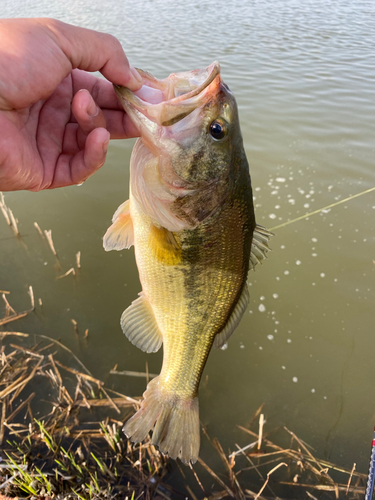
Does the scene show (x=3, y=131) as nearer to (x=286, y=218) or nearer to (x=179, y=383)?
(x=179, y=383)

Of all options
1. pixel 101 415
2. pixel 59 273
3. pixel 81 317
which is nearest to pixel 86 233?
pixel 59 273

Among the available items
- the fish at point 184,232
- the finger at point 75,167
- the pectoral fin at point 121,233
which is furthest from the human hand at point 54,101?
the pectoral fin at point 121,233

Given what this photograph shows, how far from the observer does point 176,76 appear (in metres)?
1.53

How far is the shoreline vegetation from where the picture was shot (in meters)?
2.19

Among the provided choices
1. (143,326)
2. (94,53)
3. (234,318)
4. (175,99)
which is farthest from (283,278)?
(94,53)

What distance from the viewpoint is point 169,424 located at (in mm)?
1932

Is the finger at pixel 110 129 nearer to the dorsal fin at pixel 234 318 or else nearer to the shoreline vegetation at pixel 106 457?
the dorsal fin at pixel 234 318

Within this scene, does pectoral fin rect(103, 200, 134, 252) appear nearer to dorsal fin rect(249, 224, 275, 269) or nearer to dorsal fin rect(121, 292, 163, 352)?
dorsal fin rect(121, 292, 163, 352)

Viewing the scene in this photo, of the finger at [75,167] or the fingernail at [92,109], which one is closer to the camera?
the fingernail at [92,109]

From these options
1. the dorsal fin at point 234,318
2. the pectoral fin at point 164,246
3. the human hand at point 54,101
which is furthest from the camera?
the dorsal fin at point 234,318

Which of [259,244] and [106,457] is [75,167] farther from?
[106,457]

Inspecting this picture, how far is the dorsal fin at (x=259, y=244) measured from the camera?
73.0 inches

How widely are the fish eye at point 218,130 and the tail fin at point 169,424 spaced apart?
58.4 inches

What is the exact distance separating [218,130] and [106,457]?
2.34 meters
